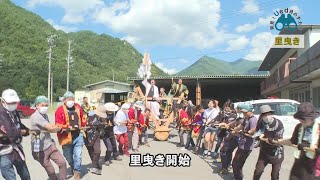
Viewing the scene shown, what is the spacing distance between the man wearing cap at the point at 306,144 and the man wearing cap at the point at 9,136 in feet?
13.0

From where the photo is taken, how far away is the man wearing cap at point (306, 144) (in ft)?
16.0

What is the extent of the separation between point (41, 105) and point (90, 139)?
243 cm

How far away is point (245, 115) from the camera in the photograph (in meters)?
7.81

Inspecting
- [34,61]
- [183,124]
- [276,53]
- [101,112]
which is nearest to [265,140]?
[101,112]

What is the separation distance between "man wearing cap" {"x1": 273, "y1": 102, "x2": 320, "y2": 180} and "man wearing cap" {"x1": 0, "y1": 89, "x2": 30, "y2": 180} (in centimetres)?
396

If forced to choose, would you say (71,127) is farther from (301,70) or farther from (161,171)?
(301,70)

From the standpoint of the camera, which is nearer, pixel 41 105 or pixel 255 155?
pixel 41 105

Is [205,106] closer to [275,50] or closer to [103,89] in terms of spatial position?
[275,50]

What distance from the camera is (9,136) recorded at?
609 centimetres

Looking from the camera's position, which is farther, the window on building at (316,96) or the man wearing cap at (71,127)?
the window on building at (316,96)

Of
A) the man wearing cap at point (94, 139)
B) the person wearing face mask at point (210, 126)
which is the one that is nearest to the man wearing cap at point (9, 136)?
the man wearing cap at point (94, 139)

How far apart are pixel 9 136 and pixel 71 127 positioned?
1.86m

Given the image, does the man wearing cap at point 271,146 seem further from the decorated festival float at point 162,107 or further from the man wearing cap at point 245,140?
the decorated festival float at point 162,107

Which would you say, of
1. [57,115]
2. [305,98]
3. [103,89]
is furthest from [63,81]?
[57,115]
